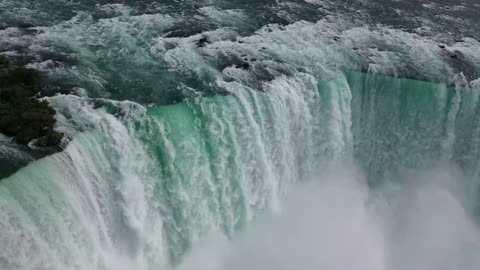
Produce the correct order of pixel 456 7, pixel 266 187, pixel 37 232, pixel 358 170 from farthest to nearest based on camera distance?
pixel 456 7 < pixel 358 170 < pixel 266 187 < pixel 37 232

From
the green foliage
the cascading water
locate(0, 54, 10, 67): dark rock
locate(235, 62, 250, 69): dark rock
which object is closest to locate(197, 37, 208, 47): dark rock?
the cascading water

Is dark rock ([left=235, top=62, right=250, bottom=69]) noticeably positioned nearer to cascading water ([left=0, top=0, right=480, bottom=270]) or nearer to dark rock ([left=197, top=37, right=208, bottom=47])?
cascading water ([left=0, top=0, right=480, bottom=270])

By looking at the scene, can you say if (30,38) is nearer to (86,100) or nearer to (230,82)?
(86,100)

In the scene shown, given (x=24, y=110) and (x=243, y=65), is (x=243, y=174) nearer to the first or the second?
(x=243, y=65)

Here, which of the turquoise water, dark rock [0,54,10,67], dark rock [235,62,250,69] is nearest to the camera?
the turquoise water

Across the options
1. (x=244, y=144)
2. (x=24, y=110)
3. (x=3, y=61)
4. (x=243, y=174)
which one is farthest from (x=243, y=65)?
(x=24, y=110)

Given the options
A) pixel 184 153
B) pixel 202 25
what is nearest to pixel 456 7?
pixel 202 25
